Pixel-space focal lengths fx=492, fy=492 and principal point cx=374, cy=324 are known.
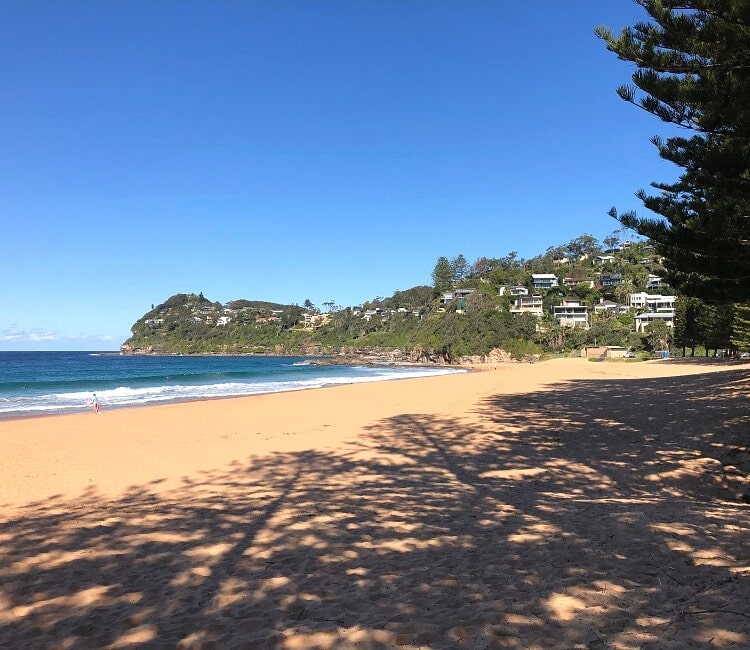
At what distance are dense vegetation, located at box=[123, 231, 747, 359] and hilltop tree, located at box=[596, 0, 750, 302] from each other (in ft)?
14.7

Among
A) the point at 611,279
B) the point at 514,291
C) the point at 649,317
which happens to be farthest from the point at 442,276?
the point at 649,317

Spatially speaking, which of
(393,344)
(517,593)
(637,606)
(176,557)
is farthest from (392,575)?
(393,344)

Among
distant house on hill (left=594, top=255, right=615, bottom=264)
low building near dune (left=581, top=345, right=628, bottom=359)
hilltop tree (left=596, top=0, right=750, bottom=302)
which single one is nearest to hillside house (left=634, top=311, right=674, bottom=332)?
low building near dune (left=581, top=345, right=628, bottom=359)

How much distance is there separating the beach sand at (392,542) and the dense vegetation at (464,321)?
26.9 ft

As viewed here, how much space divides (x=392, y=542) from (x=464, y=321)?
6507 cm

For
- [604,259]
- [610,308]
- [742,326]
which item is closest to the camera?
[742,326]

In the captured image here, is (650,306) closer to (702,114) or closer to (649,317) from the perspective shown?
(649,317)

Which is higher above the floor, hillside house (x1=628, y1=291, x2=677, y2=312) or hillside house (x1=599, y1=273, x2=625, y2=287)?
hillside house (x1=599, y1=273, x2=625, y2=287)

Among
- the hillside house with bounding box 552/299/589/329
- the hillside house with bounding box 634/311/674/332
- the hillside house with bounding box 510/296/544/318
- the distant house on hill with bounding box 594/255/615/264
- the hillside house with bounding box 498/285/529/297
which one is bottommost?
the hillside house with bounding box 634/311/674/332

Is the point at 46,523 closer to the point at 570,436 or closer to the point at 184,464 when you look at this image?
the point at 184,464

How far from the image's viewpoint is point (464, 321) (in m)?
67.9

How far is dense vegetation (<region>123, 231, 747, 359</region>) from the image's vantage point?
188ft

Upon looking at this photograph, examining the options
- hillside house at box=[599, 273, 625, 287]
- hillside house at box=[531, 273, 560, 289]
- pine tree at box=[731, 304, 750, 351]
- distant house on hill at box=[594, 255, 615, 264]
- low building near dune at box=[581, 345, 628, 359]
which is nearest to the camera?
pine tree at box=[731, 304, 750, 351]

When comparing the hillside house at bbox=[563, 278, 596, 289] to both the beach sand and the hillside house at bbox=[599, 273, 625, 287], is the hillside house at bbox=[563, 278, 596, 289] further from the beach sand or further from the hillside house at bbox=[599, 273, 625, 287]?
the beach sand
